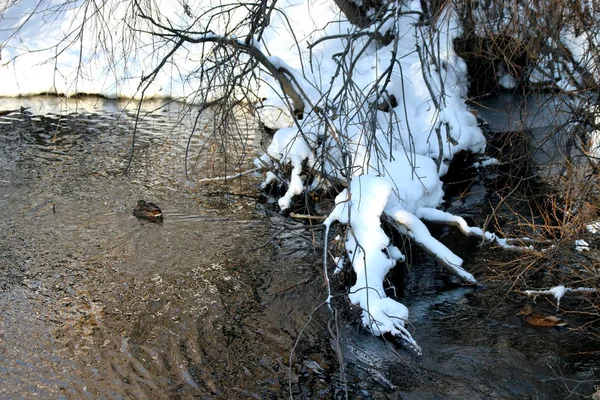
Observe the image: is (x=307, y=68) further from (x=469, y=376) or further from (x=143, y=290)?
(x=469, y=376)

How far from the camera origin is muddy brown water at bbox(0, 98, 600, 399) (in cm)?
542

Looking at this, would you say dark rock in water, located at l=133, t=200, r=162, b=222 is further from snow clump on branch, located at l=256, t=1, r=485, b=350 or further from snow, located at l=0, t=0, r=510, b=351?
snow clump on branch, located at l=256, t=1, r=485, b=350

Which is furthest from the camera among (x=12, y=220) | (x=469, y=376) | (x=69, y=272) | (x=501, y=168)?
(x=501, y=168)

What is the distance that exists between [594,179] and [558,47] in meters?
1.61

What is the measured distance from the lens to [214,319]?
255 inches

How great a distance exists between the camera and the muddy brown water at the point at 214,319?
5.42 m

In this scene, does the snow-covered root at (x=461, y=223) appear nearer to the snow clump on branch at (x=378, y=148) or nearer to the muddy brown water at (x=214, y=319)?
the snow clump on branch at (x=378, y=148)

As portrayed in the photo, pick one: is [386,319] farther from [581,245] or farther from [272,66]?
[272,66]

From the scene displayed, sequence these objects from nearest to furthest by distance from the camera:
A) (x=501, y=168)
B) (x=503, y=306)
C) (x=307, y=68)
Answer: (x=503, y=306) < (x=501, y=168) < (x=307, y=68)

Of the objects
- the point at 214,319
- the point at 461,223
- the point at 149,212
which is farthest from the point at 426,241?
the point at 149,212

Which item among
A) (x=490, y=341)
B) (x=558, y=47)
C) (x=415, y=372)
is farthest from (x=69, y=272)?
(x=558, y=47)

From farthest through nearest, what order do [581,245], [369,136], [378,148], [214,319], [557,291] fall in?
[378,148]
[557,291]
[214,319]
[369,136]
[581,245]

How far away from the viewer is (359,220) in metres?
6.87

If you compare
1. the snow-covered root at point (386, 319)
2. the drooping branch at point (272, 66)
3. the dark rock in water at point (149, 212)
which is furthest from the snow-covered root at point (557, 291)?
the dark rock in water at point (149, 212)
